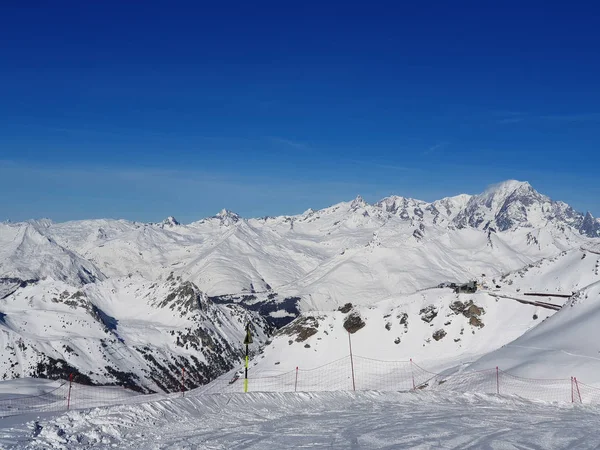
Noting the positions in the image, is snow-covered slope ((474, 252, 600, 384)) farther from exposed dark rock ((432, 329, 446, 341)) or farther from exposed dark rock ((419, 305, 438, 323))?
exposed dark rock ((419, 305, 438, 323))

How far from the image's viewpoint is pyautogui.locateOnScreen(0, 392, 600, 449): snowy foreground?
65.6 ft

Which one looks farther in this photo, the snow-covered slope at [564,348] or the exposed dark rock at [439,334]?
the exposed dark rock at [439,334]

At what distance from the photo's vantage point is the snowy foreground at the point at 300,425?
20.0m

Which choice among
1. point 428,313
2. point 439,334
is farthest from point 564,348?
point 428,313

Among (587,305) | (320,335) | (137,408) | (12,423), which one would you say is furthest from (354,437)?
(320,335)

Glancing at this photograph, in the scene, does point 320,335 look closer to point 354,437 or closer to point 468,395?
point 468,395

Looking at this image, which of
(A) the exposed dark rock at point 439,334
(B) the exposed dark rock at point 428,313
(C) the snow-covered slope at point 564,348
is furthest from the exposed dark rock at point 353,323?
(C) the snow-covered slope at point 564,348

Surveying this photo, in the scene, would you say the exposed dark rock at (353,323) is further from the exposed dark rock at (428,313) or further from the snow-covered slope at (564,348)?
the snow-covered slope at (564,348)

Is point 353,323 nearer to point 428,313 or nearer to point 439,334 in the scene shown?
point 428,313

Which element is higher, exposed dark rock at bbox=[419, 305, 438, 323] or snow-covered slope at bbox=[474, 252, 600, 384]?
exposed dark rock at bbox=[419, 305, 438, 323]

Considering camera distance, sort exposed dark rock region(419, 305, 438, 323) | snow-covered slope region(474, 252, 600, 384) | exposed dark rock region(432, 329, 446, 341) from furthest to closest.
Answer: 1. exposed dark rock region(419, 305, 438, 323)
2. exposed dark rock region(432, 329, 446, 341)
3. snow-covered slope region(474, 252, 600, 384)

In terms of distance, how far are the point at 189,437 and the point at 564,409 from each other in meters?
22.4

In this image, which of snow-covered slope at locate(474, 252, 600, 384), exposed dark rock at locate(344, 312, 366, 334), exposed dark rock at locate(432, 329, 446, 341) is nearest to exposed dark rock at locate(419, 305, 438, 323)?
exposed dark rock at locate(432, 329, 446, 341)

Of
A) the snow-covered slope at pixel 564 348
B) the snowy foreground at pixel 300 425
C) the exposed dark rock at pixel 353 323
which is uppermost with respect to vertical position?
the exposed dark rock at pixel 353 323
